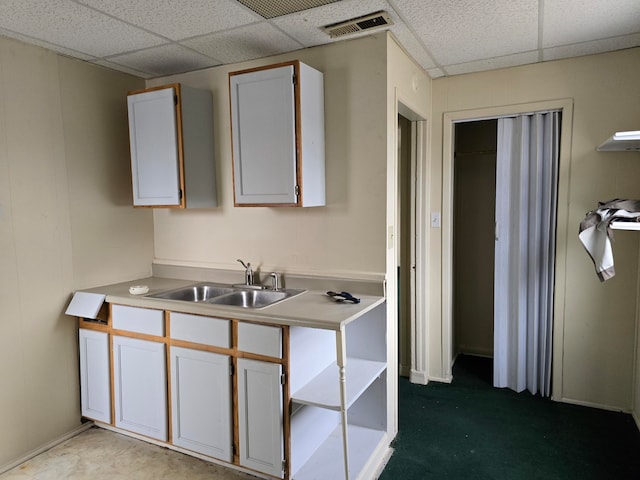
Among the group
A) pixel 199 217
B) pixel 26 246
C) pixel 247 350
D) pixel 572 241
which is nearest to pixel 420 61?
pixel 572 241

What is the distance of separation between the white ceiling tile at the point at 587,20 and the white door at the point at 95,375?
3.08 m

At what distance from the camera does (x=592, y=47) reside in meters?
2.68

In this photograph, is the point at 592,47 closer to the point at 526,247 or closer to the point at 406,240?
the point at 526,247

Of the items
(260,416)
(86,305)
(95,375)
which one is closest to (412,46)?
(260,416)

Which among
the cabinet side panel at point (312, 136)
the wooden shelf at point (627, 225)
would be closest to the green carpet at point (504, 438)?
the wooden shelf at point (627, 225)

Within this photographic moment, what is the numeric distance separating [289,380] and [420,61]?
2.15m

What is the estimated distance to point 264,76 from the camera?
2.42m

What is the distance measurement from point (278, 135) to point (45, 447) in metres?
2.34

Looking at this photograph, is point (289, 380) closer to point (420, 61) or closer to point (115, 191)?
point (115, 191)

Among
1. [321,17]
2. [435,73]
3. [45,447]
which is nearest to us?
[321,17]

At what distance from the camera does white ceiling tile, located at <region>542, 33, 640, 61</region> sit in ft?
8.43

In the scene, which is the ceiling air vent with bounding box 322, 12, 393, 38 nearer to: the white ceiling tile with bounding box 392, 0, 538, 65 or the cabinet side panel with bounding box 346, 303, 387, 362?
the white ceiling tile with bounding box 392, 0, 538, 65

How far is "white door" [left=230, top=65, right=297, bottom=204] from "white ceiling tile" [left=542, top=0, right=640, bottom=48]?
1.37 metres

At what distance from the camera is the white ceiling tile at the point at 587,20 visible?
6.86 ft
